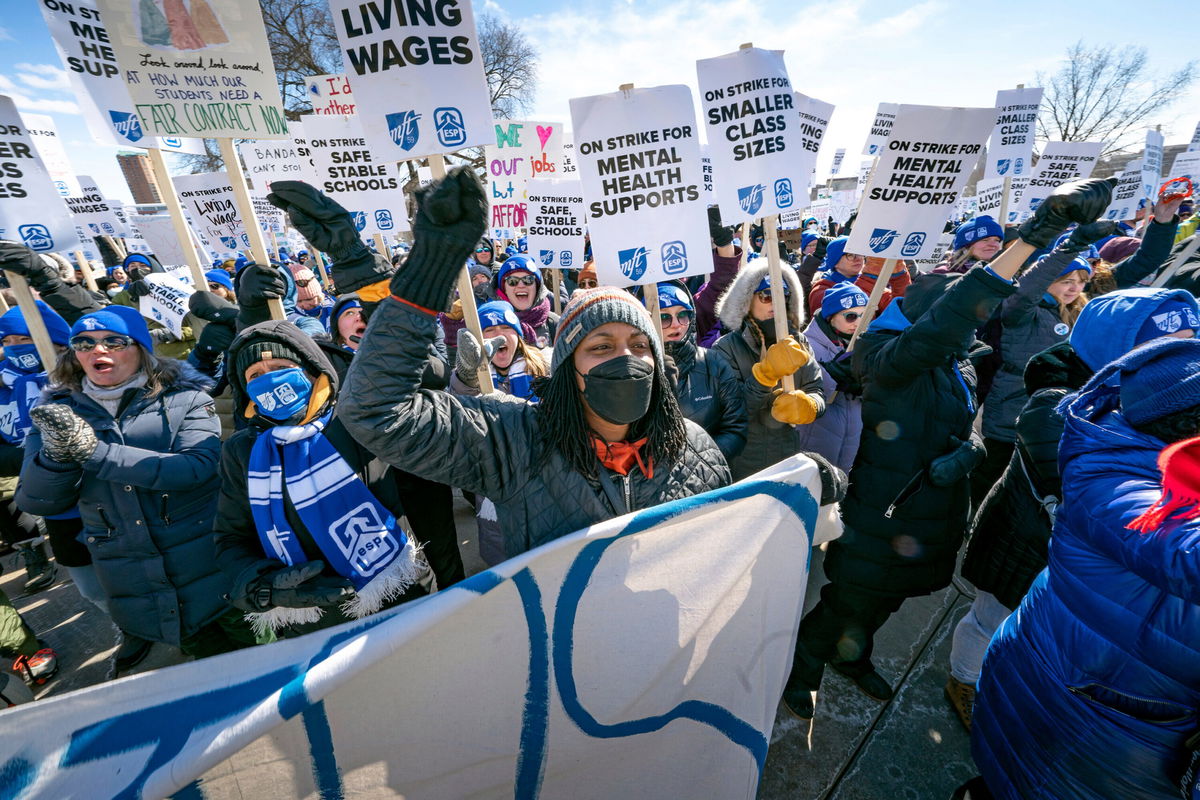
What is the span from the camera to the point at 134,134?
4035 mm

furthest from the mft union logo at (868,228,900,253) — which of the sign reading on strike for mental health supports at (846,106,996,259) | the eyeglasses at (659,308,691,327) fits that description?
the eyeglasses at (659,308,691,327)

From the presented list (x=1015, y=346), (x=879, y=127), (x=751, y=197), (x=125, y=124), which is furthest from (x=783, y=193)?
(x=879, y=127)

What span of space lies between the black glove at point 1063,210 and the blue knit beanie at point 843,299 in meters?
1.22

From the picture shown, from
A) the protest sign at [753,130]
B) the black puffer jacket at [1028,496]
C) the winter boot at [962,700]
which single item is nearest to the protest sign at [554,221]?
the protest sign at [753,130]

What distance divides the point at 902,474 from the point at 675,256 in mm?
1523

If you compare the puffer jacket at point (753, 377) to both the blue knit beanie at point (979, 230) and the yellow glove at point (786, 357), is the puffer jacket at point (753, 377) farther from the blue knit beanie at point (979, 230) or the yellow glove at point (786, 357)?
the blue knit beanie at point (979, 230)

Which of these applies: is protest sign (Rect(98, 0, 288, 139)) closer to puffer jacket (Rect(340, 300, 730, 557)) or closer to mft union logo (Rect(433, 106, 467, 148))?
mft union logo (Rect(433, 106, 467, 148))

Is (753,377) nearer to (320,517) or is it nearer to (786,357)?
(786,357)

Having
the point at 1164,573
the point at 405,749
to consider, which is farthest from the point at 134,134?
the point at 1164,573

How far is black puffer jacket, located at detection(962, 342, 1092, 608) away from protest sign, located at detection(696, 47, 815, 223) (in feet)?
4.92

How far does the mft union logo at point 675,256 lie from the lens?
2.79m

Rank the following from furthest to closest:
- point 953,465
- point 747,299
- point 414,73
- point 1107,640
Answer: point 747,299
point 414,73
point 953,465
point 1107,640

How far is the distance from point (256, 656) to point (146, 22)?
3.31 m

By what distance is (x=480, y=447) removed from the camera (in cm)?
146
